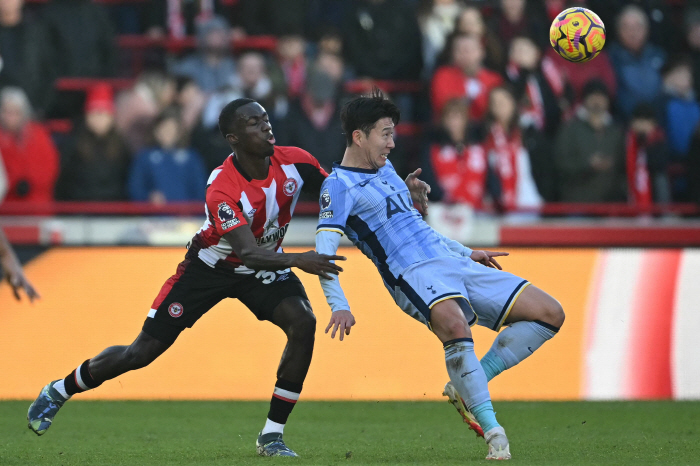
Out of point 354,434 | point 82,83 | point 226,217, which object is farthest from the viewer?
point 82,83

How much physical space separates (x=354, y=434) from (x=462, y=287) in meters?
1.72

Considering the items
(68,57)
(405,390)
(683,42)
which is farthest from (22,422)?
(683,42)

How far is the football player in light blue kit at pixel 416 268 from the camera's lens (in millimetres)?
5273

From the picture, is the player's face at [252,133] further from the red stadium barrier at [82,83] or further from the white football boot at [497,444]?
the red stadium barrier at [82,83]

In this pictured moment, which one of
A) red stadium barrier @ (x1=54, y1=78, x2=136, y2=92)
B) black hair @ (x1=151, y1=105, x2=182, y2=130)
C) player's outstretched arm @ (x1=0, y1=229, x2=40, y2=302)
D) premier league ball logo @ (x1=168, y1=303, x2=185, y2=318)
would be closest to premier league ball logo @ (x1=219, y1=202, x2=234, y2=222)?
premier league ball logo @ (x1=168, y1=303, x2=185, y2=318)

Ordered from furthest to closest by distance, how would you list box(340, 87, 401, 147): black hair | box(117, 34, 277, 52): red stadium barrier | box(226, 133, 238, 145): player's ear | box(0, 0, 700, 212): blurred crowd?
box(117, 34, 277, 52): red stadium barrier < box(0, 0, 700, 212): blurred crowd < box(226, 133, 238, 145): player's ear < box(340, 87, 401, 147): black hair

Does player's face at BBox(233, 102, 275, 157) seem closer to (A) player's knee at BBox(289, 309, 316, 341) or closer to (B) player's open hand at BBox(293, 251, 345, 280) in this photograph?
(B) player's open hand at BBox(293, 251, 345, 280)

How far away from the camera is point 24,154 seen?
11461 millimetres

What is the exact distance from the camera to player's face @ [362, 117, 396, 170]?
5586 mm

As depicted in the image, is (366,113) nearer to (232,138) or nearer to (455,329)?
(232,138)

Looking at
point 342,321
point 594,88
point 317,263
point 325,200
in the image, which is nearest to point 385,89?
point 594,88

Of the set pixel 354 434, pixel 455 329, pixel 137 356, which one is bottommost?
pixel 354 434

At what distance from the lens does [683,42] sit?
1343 centimetres

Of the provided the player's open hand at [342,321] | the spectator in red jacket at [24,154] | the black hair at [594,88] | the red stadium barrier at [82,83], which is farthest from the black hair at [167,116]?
the player's open hand at [342,321]
